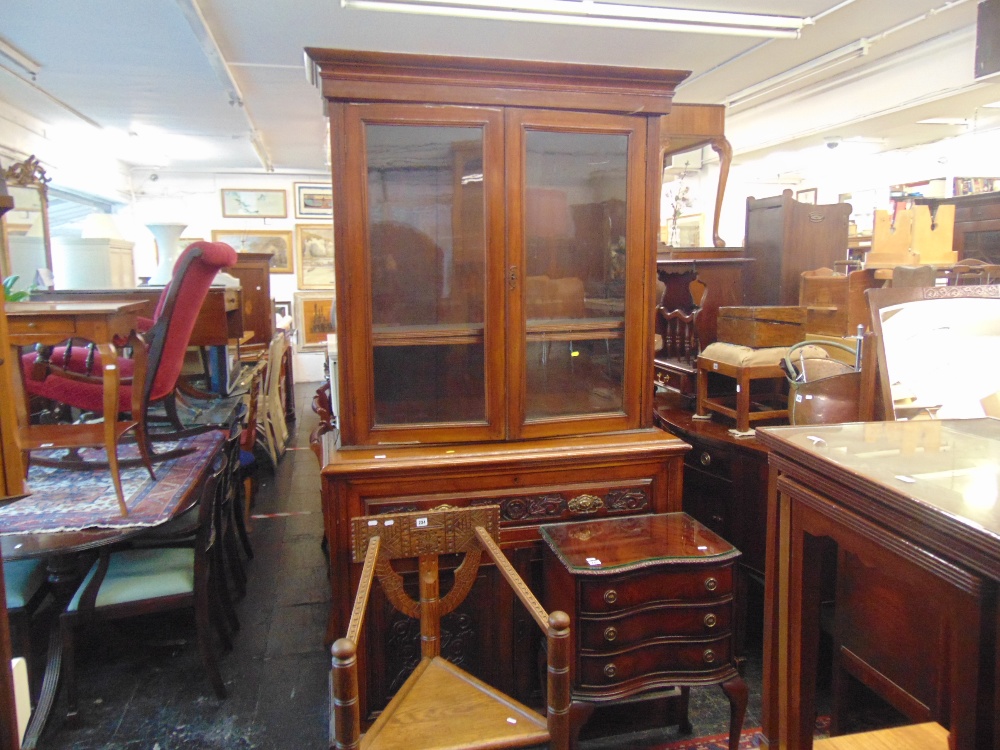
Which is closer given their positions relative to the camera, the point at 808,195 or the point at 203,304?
the point at 203,304

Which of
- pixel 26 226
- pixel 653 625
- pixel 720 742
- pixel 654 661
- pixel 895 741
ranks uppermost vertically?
pixel 26 226

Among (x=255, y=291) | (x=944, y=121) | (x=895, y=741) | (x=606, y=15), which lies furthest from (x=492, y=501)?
(x=944, y=121)

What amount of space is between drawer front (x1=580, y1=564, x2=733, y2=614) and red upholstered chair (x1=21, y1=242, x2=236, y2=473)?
6.51ft

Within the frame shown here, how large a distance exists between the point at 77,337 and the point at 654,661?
2.16 m

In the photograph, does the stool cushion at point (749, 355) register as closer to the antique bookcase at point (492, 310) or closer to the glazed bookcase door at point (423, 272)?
the antique bookcase at point (492, 310)

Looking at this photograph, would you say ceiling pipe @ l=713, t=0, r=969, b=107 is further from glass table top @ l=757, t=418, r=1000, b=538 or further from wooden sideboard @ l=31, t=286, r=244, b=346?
wooden sideboard @ l=31, t=286, r=244, b=346

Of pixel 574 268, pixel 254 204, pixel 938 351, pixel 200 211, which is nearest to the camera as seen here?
pixel 938 351

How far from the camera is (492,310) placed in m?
2.09

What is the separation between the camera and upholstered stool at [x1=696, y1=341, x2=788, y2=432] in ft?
7.77

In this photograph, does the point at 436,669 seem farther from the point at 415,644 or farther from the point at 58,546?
the point at 58,546

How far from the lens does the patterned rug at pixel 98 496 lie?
7.54 ft

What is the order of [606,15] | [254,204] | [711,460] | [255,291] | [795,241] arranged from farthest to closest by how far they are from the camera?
[254,204] < [255,291] < [606,15] < [795,241] < [711,460]

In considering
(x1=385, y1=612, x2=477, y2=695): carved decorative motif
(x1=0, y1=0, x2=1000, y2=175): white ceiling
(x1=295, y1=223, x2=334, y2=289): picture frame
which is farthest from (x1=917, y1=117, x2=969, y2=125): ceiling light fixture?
(x1=295, y1=223, x2=334, y2=289): picture frame

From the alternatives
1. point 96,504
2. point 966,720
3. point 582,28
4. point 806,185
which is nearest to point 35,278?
point 96,504
